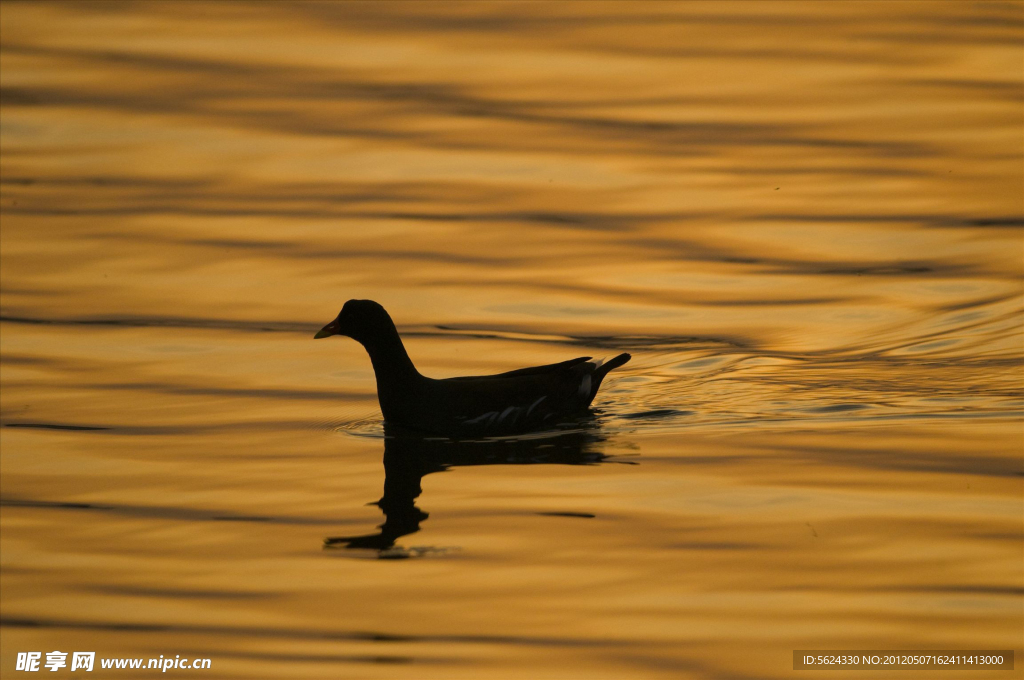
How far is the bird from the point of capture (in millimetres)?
10242

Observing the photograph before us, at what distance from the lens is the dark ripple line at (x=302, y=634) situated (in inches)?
261

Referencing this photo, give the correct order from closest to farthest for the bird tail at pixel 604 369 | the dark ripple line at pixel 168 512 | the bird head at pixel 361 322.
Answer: the dark ripple line at pixel 168 512 → the bird head at pixel 361 322 → the bird tail at pixel 604 369

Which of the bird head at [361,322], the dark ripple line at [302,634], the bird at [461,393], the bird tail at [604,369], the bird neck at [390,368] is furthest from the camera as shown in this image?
the bird tail at [604,369]

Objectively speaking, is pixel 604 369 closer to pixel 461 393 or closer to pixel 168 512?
pixel 461 393

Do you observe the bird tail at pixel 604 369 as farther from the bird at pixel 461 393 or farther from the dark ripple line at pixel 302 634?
the dark ripple line at pixel 302 634

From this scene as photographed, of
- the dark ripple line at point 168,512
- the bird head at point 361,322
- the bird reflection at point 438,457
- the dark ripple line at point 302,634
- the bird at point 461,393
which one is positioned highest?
the bird head at point 361,322

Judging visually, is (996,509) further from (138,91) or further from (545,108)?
(138,91)

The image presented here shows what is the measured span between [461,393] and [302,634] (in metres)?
3.64

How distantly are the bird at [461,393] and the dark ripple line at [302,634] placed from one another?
3.52 m

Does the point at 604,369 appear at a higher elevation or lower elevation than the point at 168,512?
higher

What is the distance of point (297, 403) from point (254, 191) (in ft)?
17.8

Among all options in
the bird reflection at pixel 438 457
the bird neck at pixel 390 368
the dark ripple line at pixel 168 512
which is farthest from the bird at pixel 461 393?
the dark ripple line at pixel 168 512

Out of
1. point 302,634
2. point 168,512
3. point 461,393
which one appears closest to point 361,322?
point 461,393

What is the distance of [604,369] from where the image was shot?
10891 mm
